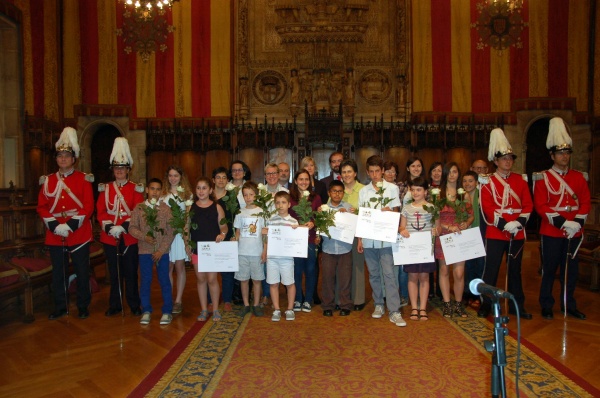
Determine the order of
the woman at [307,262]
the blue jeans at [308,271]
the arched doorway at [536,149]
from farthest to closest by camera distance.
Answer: the arched doorway at [536,149] → the blue jeans at [308,271] → the woman at [307,262]

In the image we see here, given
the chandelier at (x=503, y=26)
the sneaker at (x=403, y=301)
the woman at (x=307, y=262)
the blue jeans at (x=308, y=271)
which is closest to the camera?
the woman at (x=307, y=262)

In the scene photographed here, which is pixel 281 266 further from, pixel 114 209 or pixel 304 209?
pixel 114 209

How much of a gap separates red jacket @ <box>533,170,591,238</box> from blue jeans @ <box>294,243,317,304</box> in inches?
102

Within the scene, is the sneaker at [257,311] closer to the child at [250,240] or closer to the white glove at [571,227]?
the child at [250,240]

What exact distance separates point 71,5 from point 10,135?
4431 millimetres

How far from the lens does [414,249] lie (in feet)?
16.1

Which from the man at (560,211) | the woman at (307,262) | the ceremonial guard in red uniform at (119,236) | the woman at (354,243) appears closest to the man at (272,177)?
the woman at (307,262)

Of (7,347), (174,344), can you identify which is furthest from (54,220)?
(174,344)

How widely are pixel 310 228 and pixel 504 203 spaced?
2134 millimetres

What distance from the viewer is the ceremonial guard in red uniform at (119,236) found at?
5371 mm

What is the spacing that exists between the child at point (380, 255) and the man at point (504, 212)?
1010mm

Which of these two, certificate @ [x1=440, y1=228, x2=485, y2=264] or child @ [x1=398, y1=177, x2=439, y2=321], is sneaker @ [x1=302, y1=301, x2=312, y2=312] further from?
certificate @ [x1=440, y1=228, x2=485, y2=264]

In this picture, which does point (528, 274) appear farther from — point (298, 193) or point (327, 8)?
point (327, 8)

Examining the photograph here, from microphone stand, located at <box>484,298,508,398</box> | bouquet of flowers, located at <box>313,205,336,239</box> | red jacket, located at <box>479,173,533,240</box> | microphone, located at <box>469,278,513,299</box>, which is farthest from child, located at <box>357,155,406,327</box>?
microphone stand, located at <box>484,298,508,398</box>
